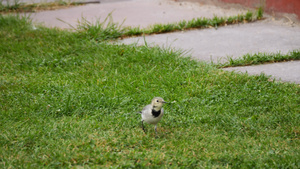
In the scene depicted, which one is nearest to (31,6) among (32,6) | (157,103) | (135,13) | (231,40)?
(32,6)

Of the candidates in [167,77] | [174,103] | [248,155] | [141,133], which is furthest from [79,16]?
[248,155]

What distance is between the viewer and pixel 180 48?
5758mm

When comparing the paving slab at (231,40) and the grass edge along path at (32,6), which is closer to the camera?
the paving slab at (231,40)

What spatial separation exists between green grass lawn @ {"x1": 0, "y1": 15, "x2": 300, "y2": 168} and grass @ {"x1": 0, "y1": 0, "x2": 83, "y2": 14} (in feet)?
7.48

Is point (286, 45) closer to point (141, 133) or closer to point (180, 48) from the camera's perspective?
point (180, 48)

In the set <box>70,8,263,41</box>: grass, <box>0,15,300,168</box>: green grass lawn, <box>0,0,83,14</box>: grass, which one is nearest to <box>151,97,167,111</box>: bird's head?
<box>0,15,300,168</box>: green grass lawn

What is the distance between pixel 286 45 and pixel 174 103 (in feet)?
7.81

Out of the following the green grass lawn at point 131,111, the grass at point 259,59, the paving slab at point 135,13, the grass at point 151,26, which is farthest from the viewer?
the paving slab at point 135,13

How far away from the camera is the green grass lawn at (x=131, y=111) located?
3297 mm

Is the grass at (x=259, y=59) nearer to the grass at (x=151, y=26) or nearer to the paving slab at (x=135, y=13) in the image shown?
the grass at (x=151, y=26)

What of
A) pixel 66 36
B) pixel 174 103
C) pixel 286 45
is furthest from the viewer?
pixel 66 36

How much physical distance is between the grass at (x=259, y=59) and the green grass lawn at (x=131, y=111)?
14.3 inches

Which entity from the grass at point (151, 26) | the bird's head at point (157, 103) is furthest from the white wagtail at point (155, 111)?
the grass at point (151, 26)

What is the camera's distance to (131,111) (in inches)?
168
